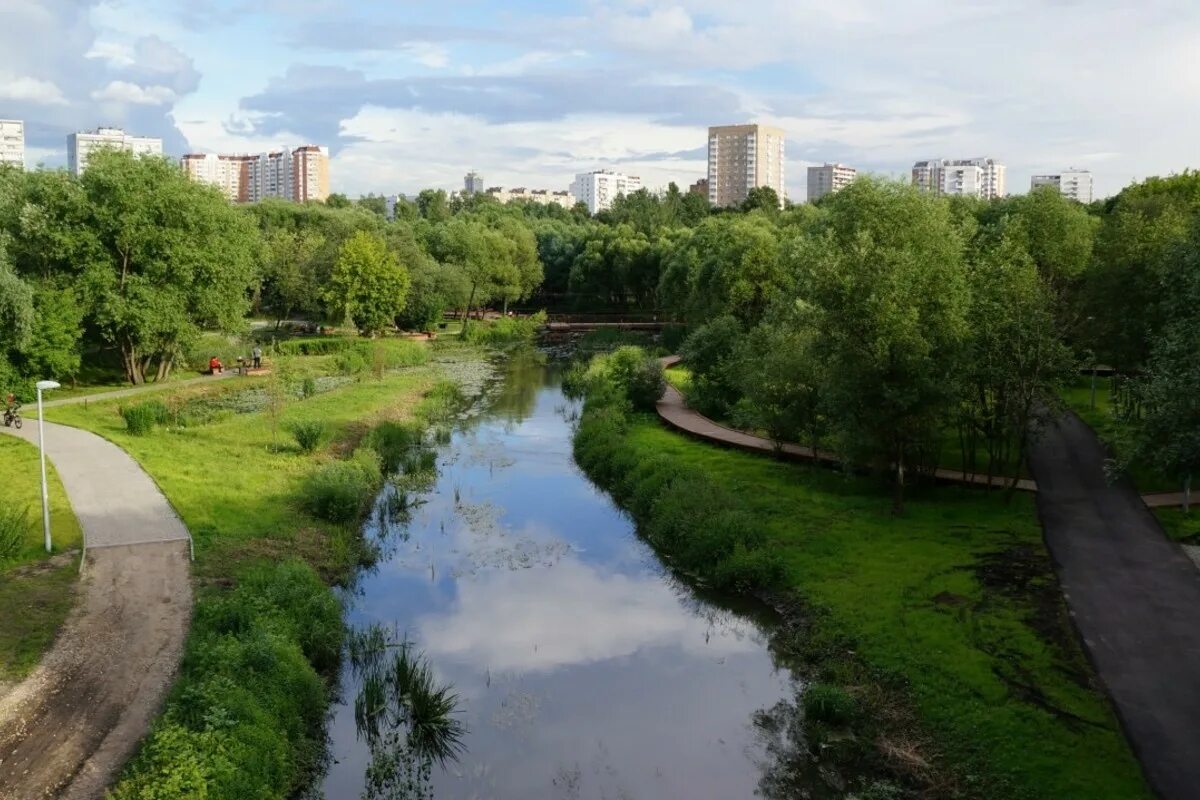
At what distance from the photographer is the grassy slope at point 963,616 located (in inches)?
528

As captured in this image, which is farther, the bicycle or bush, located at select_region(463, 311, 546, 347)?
bush, located at select_region(463, 311, 546, 347)

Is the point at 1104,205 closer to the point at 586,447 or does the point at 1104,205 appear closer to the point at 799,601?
the point at 586,447

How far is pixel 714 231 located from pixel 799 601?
136 ft

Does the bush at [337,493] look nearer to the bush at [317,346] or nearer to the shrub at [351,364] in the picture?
the shrub at [351,364]

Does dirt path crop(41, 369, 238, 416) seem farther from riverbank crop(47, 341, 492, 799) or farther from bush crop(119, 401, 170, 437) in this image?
bush crop(119, 401, 170, 437)

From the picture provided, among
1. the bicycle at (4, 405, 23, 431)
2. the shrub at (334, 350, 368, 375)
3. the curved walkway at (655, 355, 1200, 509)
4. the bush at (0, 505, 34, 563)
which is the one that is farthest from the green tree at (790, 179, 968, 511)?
the shrub at (334, 350, 368, 375)

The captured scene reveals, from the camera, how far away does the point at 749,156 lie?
198125 mm

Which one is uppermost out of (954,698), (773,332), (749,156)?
(749,156)

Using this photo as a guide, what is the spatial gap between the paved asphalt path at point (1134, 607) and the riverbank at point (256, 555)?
12.1m

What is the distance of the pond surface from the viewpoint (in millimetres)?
14570

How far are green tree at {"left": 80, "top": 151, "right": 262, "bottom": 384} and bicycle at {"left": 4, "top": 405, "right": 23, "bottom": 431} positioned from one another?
25.9ft

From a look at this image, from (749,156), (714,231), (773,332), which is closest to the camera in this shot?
(773,332)

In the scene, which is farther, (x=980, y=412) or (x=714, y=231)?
(x=714, y=231)

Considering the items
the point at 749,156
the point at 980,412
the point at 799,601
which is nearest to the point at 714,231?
the point at 980,412
